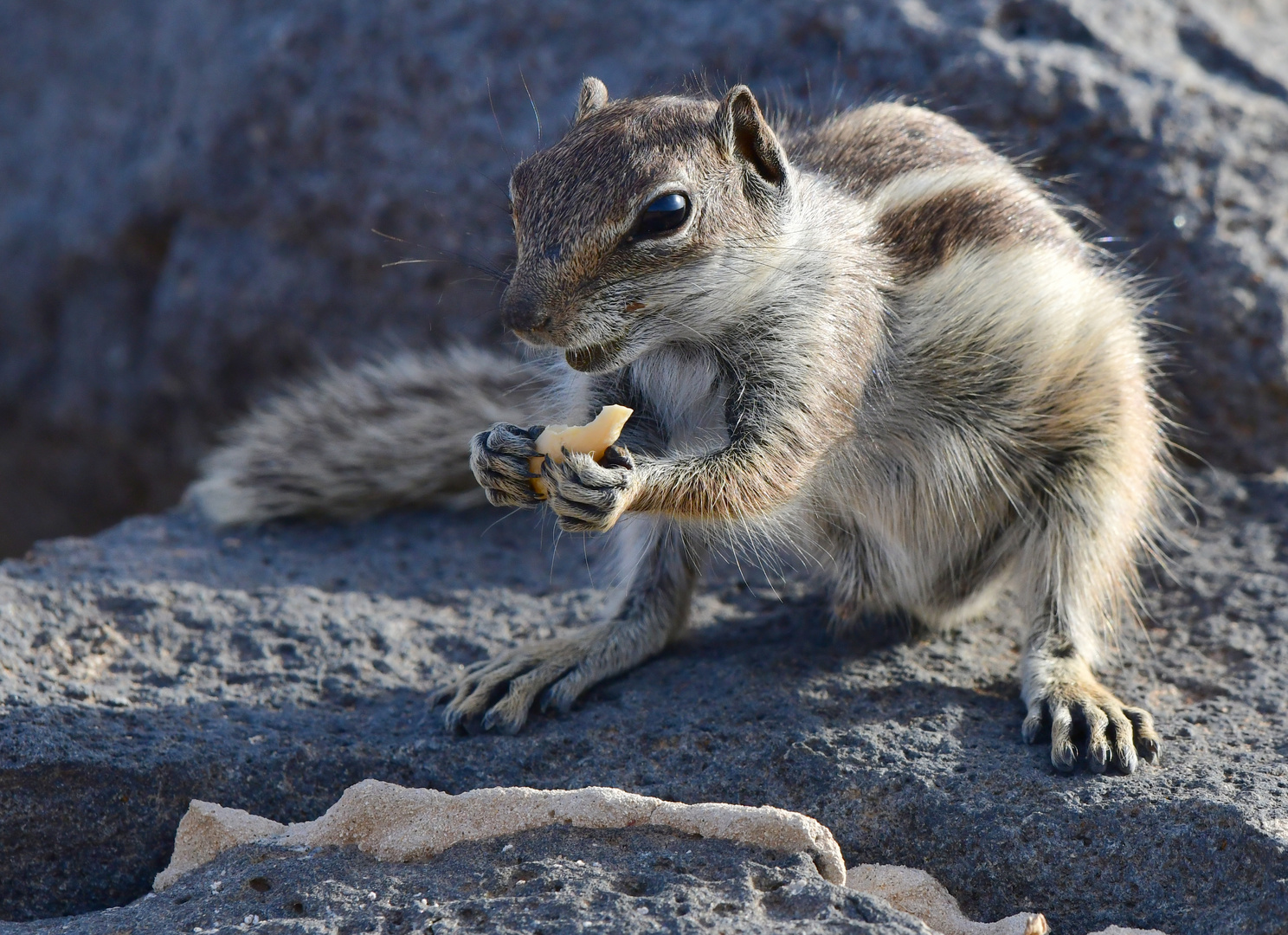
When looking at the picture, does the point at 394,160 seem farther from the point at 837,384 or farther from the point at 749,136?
the point at 837,384

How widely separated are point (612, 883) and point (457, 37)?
3.65m

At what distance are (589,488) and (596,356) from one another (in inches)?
11.6

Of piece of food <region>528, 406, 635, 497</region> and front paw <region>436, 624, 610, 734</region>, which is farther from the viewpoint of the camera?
front paw <region>436, 624, 610, 734</region>

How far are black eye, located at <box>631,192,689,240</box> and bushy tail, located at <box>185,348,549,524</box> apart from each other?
1.38 metres

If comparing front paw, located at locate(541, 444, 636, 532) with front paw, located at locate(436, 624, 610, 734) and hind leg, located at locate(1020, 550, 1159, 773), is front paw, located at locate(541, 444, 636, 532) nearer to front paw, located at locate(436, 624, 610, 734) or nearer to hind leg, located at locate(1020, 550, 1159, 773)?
front paw, located at locate(436, 624, 610, 734)

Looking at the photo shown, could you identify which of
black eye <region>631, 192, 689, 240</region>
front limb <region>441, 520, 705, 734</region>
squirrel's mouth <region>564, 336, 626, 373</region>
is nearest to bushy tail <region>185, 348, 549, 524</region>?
front limb <region>441, 520, 705, 734</region>

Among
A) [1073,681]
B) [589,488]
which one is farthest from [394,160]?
[1073,681]

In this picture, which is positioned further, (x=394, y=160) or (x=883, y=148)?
(x=394, y=160)

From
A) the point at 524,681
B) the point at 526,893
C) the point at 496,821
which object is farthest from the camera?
the point at 524,681

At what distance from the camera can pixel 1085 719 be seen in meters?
2.70

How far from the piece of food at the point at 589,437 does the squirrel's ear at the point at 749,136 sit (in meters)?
0.63

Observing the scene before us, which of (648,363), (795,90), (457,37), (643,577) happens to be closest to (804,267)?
(648,363)

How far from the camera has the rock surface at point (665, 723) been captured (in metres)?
2.40

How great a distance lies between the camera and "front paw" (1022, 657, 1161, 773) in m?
2.60
